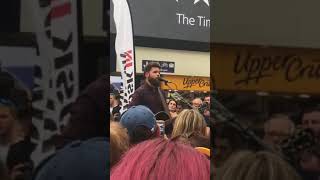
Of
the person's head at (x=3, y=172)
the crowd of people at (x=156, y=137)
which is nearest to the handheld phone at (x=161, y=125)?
the crowd of people at (x=156, y=137)

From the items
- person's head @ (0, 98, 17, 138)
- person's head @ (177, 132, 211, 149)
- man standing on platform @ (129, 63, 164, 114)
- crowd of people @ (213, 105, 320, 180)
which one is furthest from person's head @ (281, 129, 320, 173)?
person's head @ (0, 98, 17, 138)

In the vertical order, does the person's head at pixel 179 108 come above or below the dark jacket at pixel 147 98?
below

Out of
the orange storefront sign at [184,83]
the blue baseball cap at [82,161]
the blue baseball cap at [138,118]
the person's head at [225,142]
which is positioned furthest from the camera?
the person's head at [225,142]

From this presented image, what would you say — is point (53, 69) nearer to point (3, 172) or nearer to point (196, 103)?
point (3, 172)

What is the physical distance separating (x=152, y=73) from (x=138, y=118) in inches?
14.6

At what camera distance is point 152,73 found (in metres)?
4.71

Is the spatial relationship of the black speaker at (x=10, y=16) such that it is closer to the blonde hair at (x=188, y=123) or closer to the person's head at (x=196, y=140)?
the blonde hair at (x=188, y=123)

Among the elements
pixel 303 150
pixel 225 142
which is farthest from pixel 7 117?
pixel 303 150

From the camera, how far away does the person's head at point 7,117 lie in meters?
4.42

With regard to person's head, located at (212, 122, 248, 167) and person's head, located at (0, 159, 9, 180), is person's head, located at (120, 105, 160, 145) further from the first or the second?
person's head, located at (0, 159, 9, 180)

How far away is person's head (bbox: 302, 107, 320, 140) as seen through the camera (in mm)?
5160

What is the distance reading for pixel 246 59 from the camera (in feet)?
16.5

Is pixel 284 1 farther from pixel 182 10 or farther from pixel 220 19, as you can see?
pixel 182 10

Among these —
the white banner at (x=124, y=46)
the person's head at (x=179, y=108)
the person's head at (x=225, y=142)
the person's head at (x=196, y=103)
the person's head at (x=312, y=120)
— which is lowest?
the person's head at (x=225, y=142)
